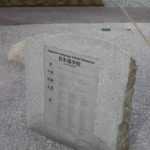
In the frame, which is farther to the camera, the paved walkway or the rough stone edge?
the paved walkway

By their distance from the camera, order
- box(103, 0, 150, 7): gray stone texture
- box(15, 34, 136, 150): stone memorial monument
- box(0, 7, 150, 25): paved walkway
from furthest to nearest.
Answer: box(103, 0, 150, 7): gray stone texture, box(0, 7, 150, 25): paved walkway, box(15, 34, 136, 150): stone memorial monument

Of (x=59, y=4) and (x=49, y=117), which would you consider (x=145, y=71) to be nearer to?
(x=49, y=117)

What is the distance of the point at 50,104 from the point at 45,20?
5.24 meters

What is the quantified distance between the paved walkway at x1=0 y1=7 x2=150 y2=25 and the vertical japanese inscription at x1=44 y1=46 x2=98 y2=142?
507cm

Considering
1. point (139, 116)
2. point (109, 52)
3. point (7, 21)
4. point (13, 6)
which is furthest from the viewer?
point (13, 6)

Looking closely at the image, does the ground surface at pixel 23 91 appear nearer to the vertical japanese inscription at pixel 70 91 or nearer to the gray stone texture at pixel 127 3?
the vertical japanese inscription at pixel 70 91

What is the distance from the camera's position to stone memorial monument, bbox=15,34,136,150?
2.62m

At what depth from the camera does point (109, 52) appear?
2.56 meters

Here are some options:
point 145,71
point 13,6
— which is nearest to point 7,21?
point 13,6

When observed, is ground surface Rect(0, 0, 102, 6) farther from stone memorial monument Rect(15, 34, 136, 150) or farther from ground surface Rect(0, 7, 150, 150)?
stone memorial monument Rect(15, 34, 136, 150)

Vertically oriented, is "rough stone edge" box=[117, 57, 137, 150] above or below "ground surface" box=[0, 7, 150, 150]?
above

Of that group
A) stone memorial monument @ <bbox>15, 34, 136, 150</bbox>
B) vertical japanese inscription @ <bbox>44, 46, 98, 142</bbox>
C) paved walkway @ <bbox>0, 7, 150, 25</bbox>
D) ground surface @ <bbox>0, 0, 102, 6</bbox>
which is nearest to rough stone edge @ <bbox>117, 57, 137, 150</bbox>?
stone memorial monument @ <bbox>15, 34, 136, 150</bbox>

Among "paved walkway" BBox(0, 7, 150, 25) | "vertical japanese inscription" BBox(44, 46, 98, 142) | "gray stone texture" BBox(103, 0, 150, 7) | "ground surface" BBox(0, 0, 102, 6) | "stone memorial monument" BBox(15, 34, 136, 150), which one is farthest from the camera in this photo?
"gray stone texture" BBox(103, 0, 150, 7)

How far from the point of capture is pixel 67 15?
853 cm
